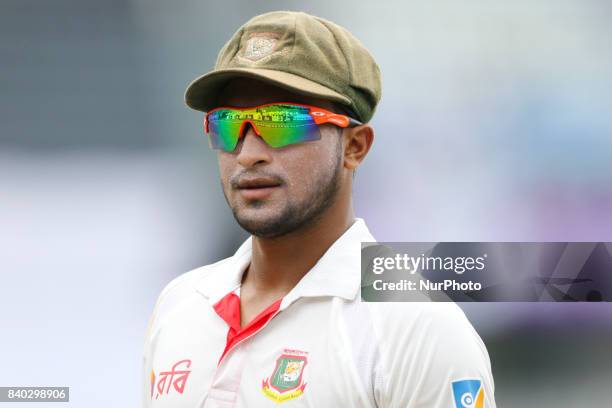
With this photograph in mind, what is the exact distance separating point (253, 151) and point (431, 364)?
71 centimetres

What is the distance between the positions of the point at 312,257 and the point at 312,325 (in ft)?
0.68

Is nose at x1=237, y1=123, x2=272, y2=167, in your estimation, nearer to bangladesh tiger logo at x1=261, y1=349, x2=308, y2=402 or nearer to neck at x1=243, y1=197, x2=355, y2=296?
neck at x1=243, y1=197, x2=355, y2=296

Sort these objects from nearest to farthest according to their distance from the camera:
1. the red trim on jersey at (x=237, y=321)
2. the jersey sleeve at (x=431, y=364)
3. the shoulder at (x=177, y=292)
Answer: the jersey sleeve at (x=431, y=364) < the red trim on jersey at (x=237, y=321) < the shoulder at (x=177, y=292)

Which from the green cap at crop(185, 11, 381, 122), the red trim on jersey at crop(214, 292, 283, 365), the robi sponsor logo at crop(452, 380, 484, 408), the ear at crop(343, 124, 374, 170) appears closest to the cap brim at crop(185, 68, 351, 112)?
the green cap at crop(185, 11, 381, 122)

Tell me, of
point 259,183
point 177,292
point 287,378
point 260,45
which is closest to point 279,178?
point 259,183

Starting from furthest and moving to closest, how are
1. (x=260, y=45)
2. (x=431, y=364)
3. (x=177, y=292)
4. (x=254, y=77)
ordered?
(x=177, y=292)
(x=260, y=45)
(x=254, y=77)
(x=431, y=364)

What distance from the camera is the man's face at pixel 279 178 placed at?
224cm

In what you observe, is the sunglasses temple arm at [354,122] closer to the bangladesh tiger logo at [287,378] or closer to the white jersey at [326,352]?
the white jersey at [326,352]

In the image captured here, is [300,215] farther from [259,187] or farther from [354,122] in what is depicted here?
[354,122]

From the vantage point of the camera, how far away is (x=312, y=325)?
7.35 feet

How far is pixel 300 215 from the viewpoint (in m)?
2.26

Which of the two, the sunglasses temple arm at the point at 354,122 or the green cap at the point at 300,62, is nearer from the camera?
the green cap at the point at 300,62

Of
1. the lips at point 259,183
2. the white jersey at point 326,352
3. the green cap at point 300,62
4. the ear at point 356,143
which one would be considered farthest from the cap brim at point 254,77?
the white jersey at point 326,352

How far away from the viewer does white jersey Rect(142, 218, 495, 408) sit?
2.08 m
